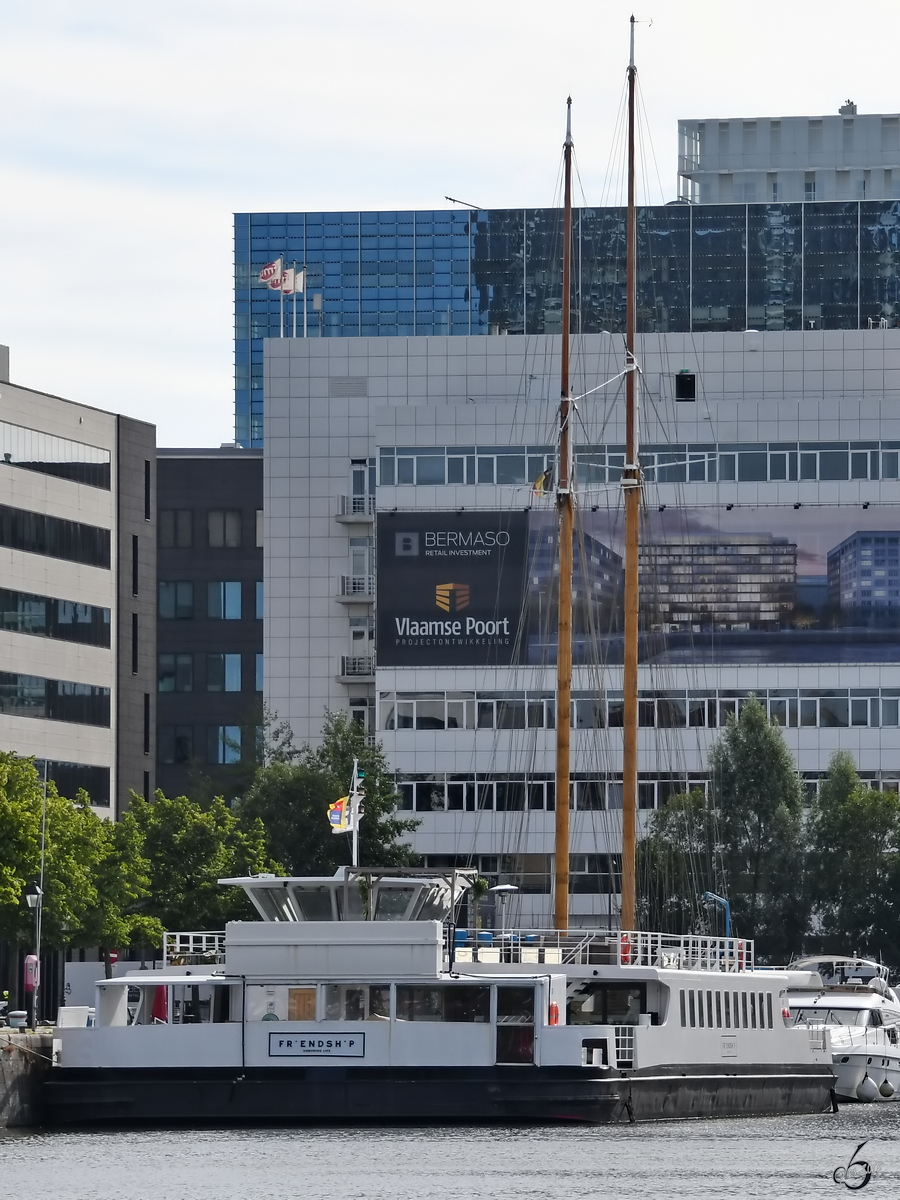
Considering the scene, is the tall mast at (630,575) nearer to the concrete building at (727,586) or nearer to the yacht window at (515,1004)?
the yacht window at (515,1004)

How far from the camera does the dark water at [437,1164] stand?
46.6 m

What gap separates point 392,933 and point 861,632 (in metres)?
64.5

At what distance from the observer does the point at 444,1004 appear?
5784 centimetres

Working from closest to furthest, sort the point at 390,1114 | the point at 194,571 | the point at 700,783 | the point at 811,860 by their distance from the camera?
the point at 390,1114, the point at 811,860, the point at 700,783, the point at 194,571

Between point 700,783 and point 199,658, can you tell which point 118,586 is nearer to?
point 700,783

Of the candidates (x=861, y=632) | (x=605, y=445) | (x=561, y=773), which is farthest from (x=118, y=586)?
(x=561, y=773)

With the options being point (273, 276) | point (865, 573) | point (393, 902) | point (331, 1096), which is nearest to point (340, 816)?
point (393, 902)

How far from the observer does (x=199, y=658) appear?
16388cm

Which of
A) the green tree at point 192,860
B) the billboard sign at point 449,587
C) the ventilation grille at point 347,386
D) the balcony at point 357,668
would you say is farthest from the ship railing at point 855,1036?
the ventilation grille at point 347,386

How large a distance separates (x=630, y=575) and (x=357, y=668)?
5447 cm

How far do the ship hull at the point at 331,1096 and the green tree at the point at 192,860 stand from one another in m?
32.6

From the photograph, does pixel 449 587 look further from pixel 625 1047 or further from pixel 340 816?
pixel 625 1047

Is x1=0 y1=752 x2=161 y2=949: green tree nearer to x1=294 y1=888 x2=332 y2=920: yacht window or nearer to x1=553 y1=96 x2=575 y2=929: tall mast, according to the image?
x1=553 y1=96 x2=575 y2=929: tall mast

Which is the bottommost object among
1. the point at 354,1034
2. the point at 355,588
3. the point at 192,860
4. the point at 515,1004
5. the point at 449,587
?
the point at 354,1034
